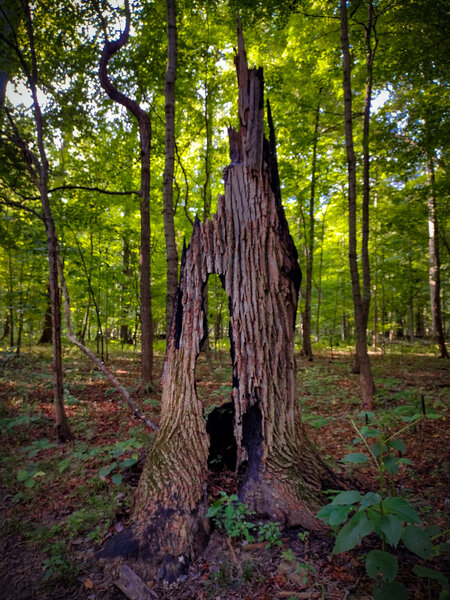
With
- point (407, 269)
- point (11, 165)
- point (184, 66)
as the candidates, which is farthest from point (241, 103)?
point (407, 269)

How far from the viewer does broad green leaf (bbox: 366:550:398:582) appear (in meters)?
1.45

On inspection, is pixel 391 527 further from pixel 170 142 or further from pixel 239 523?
pixel 170 142

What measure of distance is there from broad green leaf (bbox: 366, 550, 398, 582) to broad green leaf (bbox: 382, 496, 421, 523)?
0.20m

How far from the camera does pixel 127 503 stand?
9.79 feet

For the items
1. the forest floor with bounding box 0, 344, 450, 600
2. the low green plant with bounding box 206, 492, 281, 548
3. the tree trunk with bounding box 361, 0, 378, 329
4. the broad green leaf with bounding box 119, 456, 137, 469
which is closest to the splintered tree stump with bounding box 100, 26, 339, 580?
the low green plant with bounding box 206, 492, 281, 548

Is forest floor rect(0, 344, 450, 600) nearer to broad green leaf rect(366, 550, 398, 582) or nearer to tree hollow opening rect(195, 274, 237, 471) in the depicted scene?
tree hollow opening rect(195, 274, 237, 471)

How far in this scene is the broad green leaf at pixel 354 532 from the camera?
149 cm

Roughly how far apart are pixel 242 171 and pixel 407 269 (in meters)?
10.3

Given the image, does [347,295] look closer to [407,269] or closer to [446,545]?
[407,269]

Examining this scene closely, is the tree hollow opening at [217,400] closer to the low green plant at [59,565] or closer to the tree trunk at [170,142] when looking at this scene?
the tree trunk at [170,142]

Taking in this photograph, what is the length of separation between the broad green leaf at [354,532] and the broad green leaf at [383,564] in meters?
0.10

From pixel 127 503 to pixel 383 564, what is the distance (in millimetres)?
2518

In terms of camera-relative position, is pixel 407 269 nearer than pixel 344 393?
No

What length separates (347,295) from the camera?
12516 millimetres
